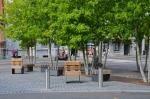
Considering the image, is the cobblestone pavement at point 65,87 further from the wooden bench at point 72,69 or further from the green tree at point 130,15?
the green tree at point 130,15

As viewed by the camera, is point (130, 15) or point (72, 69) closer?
point (130, 15)

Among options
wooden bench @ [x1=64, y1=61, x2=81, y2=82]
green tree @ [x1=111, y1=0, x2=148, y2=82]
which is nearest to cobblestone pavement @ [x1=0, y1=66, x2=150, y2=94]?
wooden bench @ [x1=64, y1=61, x2=81, y2=82]

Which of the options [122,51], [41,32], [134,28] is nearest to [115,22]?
[134,28]

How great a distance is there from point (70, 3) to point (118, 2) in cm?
322

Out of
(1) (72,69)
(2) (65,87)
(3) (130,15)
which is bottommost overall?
(2) (65,87)

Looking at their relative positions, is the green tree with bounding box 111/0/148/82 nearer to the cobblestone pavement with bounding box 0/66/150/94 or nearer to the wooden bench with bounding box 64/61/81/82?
the cobblestone pavement with bounding box 0/66/150/94

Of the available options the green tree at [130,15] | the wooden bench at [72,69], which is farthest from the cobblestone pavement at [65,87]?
the green tree at [130,15]

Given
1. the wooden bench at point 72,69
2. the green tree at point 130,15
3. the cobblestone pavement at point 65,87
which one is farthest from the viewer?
the wooden bench at point 72,69

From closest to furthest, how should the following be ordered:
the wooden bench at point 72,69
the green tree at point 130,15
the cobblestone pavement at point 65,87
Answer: the cobblestone pavement at point 65,87 < the green tree at point 130,15 < the wooden bench at point 72,69

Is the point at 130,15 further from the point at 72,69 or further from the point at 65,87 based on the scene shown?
the point at 65,87

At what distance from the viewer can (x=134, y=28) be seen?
24047 mm

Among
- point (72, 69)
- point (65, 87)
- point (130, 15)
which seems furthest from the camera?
point (72, 69)

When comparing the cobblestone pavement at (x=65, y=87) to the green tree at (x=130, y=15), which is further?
the green tree at (x=130, y=15)

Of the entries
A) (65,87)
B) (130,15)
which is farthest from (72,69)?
(130,15)
